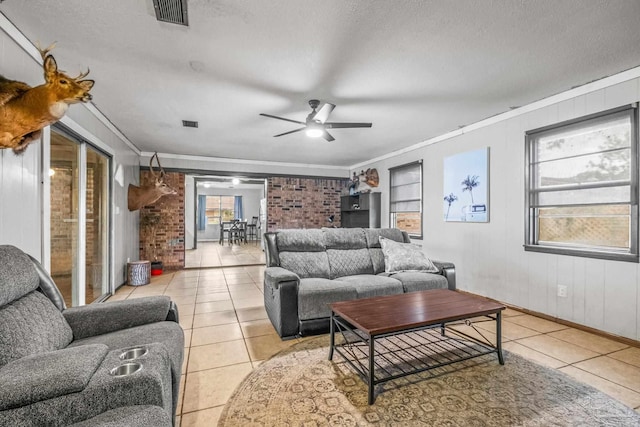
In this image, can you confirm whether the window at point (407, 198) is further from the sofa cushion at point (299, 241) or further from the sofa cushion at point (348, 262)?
the sofa cushion at point (299, 241)

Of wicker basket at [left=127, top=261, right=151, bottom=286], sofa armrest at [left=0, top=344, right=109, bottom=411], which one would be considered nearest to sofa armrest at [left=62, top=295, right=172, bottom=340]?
sofa armrest at [left=0, top=344, right=109, bottom=411]

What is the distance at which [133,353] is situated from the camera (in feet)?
4.01

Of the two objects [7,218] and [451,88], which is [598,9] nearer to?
[451,88]

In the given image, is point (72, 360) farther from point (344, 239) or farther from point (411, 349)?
point (344, 239)

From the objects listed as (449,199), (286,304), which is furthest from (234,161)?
(286,304)

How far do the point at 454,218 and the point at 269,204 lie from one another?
13.2 feet

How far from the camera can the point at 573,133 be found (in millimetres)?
3086

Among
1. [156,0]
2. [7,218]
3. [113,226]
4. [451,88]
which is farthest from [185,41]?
[113,226]

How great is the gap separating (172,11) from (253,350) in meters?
2.53

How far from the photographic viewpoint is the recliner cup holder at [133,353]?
1199 mm

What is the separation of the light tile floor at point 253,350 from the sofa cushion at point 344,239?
1125 millimetres

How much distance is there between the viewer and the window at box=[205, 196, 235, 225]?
41.4 feet

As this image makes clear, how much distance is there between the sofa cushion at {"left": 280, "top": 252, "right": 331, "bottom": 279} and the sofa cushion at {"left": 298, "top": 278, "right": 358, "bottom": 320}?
413 millimetres

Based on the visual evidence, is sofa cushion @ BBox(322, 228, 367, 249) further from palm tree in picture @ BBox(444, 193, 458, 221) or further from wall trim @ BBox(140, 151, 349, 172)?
wall trim @ BBox(140, 151, 349, 172)
